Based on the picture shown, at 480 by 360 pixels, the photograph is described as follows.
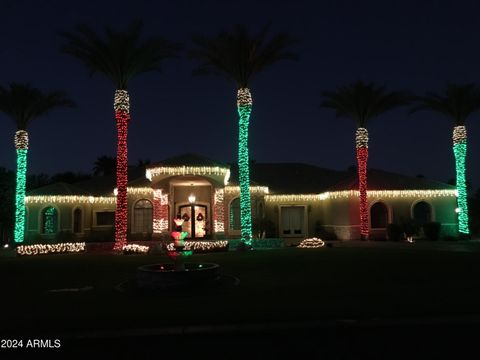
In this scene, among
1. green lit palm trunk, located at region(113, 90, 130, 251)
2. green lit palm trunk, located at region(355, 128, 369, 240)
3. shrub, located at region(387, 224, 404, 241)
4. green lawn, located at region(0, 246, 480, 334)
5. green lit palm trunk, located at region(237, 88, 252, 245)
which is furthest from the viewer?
green lit palm trunk, located at region(355, 128, 369, 240)

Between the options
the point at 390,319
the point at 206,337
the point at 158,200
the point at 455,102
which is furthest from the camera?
the point at 455,102

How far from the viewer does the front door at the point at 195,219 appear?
28812mm

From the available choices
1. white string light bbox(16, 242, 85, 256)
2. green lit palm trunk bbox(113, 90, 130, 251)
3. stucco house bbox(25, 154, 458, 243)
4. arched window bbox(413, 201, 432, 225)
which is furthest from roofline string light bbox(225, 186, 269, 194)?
arched window bbox(413, 201, 432, 225)

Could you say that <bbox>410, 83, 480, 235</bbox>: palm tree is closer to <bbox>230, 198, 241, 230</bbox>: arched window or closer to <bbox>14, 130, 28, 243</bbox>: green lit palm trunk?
<bbox>230, 198, 241, 230</bbox>: arched window

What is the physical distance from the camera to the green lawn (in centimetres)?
790

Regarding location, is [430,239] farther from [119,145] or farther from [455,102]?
[119,145]

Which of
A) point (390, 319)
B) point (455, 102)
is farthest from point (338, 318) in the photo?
point (455, 102)

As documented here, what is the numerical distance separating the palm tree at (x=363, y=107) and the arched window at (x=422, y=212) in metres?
4.65

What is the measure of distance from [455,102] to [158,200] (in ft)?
70.2

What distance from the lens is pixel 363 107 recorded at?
2847 cm

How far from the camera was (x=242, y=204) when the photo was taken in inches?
942

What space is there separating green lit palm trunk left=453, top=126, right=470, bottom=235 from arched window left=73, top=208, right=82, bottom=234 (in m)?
26.9

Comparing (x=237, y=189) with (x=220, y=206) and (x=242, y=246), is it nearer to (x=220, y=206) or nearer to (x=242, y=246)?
(x=220, y=206)

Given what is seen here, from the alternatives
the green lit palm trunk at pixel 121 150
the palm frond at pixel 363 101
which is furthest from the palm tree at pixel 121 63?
the palm frond at pixel 363 101
